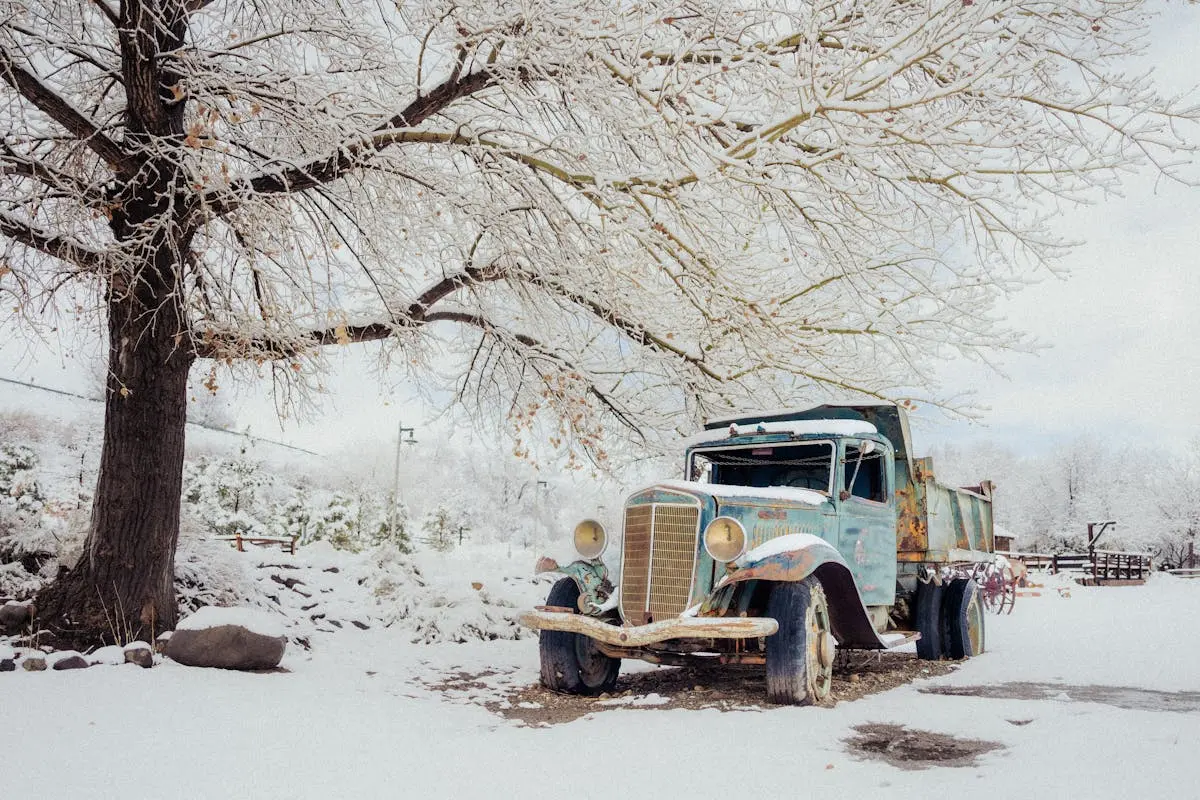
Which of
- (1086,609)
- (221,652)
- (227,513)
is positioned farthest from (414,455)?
(221,652)

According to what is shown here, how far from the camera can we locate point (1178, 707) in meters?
5.88

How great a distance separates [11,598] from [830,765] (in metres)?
7.77

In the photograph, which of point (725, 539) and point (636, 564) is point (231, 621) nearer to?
point (636, 564)

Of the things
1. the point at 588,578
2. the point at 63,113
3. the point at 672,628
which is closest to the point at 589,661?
the point at 588,578

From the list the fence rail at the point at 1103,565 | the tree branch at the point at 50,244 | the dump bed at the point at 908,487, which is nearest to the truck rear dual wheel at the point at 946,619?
the dump bed at the point at 908,487

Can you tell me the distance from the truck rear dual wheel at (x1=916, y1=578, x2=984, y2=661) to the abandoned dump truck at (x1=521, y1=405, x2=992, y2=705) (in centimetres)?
2

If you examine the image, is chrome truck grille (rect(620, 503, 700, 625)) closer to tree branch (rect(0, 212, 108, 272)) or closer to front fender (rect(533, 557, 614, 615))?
front fender (rect(533, 557, 614, 615))

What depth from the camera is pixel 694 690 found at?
6785mm

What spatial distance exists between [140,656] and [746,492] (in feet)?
16.3

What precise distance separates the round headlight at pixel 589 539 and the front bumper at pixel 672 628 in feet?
2.53

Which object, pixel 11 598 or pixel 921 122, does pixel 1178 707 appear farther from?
pixel 11 598

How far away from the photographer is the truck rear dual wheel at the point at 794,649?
19.0 ft

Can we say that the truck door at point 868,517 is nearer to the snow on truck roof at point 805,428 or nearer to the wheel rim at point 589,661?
the snow on truck roof at point 805,428

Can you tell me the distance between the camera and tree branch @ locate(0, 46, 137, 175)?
6480 mm
